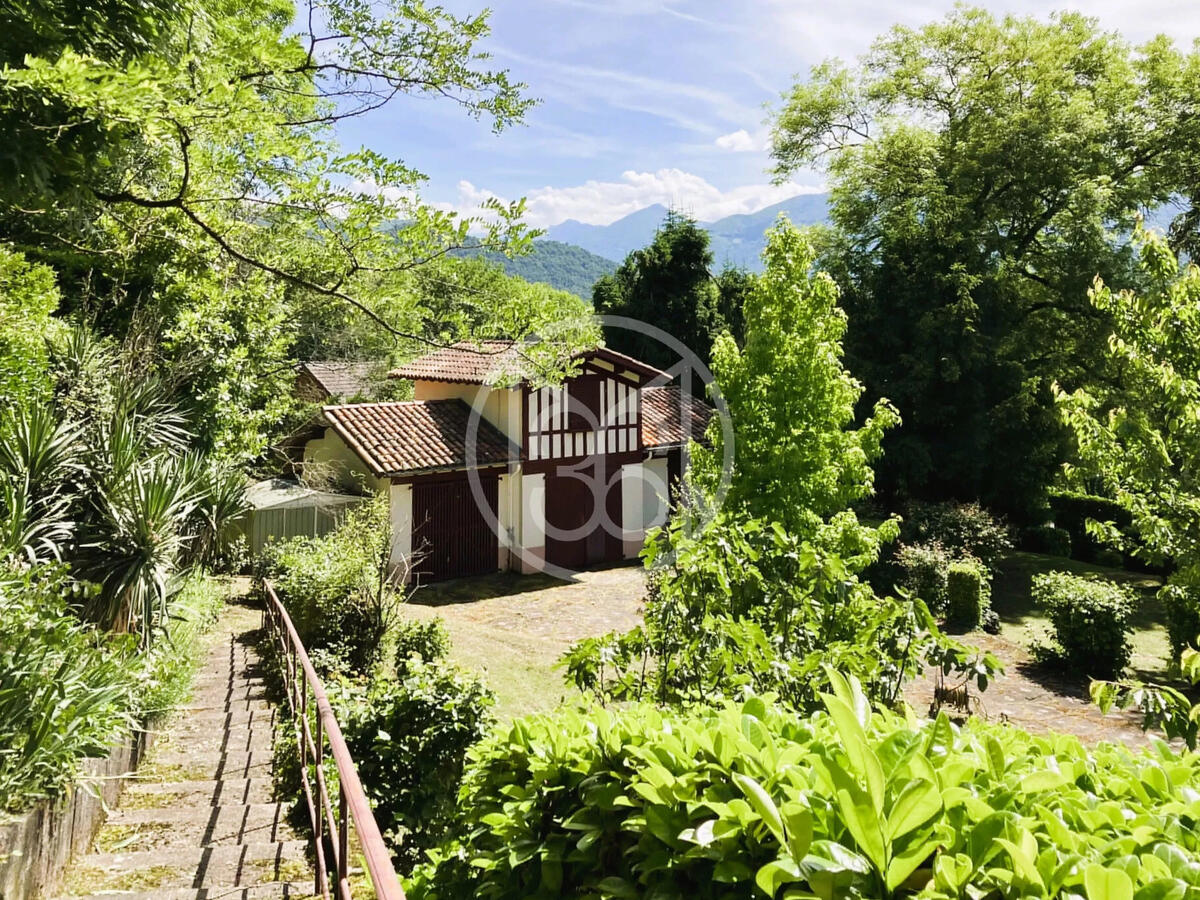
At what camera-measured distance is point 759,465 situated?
12.0m

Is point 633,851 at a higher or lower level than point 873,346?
lower

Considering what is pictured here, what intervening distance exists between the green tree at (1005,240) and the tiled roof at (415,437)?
10.1 meters

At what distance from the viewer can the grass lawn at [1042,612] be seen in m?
15.6

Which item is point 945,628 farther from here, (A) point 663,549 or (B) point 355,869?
(B) point 355,869

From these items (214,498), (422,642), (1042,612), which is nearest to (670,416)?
(1042,612)

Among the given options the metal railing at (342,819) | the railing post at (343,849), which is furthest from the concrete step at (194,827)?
the railing post at (343,849)

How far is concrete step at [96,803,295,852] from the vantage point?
13.6 feet

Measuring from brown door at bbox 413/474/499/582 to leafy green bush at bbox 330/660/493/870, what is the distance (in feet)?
41.5

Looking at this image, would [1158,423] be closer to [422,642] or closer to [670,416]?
[422,642]

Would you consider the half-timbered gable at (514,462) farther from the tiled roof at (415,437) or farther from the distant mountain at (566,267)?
the distant mountain at (566,267)

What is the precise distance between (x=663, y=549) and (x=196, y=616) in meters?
6.03

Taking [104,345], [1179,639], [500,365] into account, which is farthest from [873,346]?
[104,345]

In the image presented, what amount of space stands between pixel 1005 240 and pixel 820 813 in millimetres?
23860

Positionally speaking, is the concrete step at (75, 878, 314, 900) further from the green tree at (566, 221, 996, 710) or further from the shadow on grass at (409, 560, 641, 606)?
the shadow on grass at (409, 560, 641, 606)
